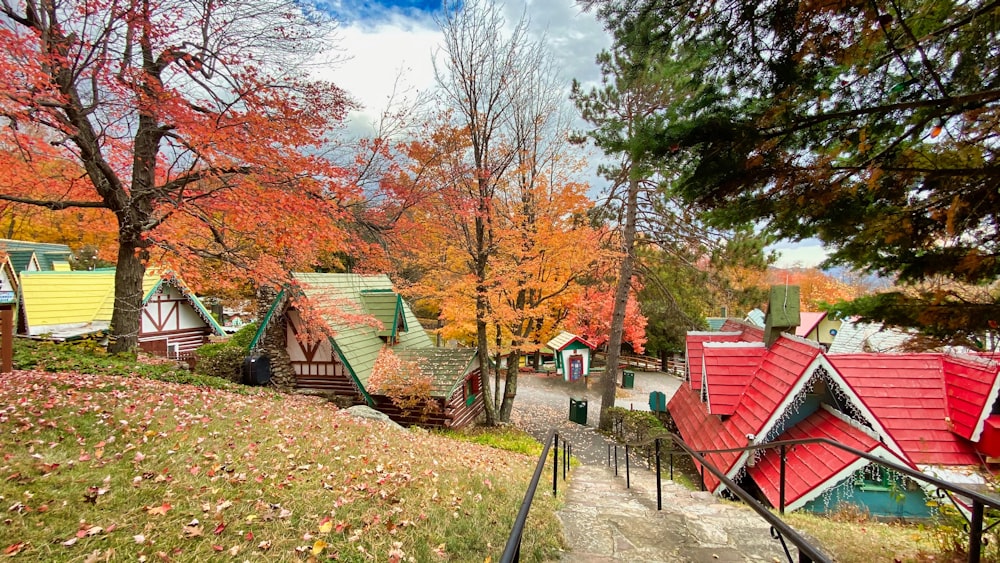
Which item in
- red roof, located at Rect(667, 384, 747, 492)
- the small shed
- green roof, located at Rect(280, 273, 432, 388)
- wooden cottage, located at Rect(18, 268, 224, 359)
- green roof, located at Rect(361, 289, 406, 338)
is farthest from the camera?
the small shed

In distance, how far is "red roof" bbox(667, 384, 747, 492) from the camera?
27.3 ft

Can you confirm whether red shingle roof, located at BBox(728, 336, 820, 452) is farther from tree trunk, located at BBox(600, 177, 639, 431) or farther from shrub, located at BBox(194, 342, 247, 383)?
shrub, located at BBox(194, 342, 247, 383)

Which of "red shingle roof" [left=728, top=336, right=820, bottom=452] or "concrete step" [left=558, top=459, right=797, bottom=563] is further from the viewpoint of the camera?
"red shingle roof" [left=728, top=336, right=820, bottom=452]

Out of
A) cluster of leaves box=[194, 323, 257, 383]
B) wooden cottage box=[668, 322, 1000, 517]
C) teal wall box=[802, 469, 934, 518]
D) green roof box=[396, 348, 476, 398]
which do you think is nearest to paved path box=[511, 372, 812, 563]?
wooden cottage box=[668, 322, 1000, 517]

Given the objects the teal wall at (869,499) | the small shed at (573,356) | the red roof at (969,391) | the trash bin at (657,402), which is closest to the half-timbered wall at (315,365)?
the teal wall at (869,499)

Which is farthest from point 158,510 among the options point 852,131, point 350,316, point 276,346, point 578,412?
point 578,412

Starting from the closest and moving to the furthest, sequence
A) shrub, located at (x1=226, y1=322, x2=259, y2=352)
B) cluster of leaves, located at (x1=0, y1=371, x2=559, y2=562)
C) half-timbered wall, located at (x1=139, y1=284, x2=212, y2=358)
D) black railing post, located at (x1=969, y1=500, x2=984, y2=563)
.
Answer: black railing post, located at (x1=969, y1=500, x2=984, y2=563)
cluster of leaves, located at (x1=0, y1=371, x2=559, y2=562)
shrub, located at (x1=226, y1=322, x2=259, y2=352)
half-timbered wall, located at (x1=139, y1=284, x2=212, y2=358)

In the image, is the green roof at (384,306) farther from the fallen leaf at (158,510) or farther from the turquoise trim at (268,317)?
the fallen leaf at (158,510)

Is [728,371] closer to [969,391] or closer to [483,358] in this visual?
[969,391]

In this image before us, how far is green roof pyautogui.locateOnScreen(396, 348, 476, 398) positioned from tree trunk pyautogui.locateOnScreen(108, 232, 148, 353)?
7.35 m

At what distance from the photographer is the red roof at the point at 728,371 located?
9398 mm

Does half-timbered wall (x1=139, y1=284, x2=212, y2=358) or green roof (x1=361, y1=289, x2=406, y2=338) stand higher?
green roof (x1=361, y1=289, x2=406, y2=338)

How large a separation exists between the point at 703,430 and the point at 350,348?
10889mm

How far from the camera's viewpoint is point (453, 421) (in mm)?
12828
